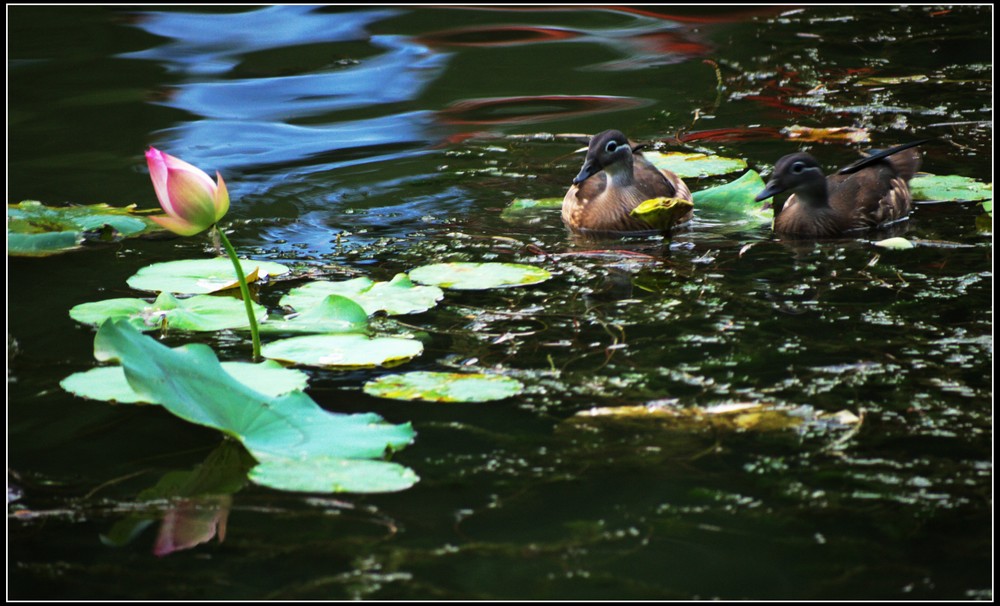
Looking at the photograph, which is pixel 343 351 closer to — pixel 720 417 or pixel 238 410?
pixel 238 410

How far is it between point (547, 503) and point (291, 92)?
603 centimetres

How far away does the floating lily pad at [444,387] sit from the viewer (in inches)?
131

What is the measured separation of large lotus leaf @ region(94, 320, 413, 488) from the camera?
2.93 meters

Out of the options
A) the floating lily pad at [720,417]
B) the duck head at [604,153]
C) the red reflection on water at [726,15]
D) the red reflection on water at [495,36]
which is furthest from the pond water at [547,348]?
the red reflection on water at [726,15]

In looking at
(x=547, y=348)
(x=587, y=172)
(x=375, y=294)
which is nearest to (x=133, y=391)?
(x=375, y=294)

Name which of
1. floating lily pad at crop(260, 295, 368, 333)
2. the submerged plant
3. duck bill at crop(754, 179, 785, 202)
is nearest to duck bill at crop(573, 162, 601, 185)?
duck bill at crop(754, 179, 785, 202)

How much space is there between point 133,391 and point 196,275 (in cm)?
136

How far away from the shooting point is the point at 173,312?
3955 mm

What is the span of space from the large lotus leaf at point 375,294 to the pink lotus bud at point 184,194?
72 centimetres

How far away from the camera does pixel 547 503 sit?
2.82 metres

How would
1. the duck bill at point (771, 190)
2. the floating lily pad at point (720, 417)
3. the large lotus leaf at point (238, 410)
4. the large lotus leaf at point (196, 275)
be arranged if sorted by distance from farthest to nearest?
the duck bill at point (771, 190), the large lotus leaf at point (196, 275), the floating lily pad at point (720, 417), the large lotus leaf at point (238, 410)

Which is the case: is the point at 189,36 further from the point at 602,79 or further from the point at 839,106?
the point at 839,106

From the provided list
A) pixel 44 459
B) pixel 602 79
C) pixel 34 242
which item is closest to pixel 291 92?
pixel 602 79

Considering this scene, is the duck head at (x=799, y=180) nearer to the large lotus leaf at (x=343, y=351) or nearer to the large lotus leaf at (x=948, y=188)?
the large lotus leaf at (x=948, y=188)
